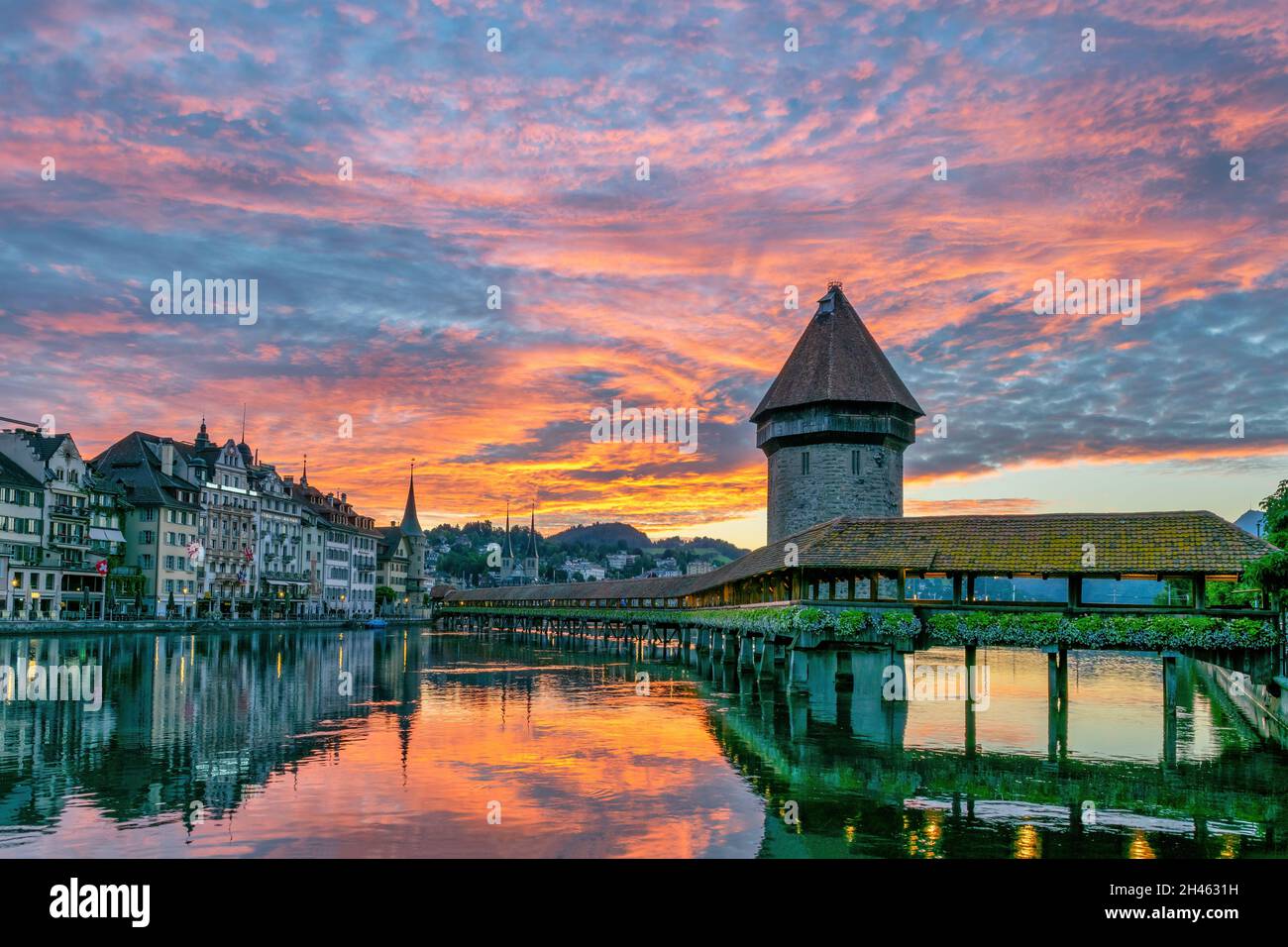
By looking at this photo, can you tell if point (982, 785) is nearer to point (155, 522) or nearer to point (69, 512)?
point (69, 512)

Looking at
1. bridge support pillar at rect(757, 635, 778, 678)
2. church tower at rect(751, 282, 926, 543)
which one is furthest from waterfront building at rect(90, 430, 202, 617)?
bridge support pillar at rect(757, 635, 778, 678)

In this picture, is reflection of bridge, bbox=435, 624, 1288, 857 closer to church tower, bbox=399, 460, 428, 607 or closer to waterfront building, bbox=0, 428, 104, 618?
waterfront building, bbox=0, 428, 104, 618

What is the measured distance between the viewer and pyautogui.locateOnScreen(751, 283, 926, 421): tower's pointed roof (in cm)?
5872

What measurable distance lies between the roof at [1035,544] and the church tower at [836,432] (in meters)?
22.3

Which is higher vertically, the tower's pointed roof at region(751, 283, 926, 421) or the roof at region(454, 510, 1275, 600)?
the tower's pointed roof at region(751, 283, 926, 421)

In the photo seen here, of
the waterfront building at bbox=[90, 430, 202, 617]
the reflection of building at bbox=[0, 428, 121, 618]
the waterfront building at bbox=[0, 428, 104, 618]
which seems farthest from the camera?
the waterfront building at bbox=[90, 430, 202, 617]

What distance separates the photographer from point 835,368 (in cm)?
5922

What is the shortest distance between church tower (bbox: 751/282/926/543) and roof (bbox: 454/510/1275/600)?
22.3 meters

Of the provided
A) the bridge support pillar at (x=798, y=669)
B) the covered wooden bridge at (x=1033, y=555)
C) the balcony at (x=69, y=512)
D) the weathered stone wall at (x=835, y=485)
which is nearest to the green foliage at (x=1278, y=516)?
the covered wooden bridge at (x=1033, y=555)

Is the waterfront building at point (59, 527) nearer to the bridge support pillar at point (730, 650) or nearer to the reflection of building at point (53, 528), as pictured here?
the reflection of building at point (53, 528)

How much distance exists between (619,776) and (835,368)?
4209 centimetres

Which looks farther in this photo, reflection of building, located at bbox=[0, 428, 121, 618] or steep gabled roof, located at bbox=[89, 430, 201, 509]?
steep gabled roof, located at bbox=[89, 430, 201, 509]

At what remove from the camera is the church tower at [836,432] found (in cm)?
5816
